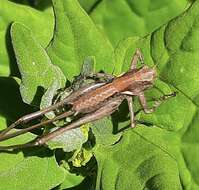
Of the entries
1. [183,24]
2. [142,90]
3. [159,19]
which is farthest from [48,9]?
[183,24]

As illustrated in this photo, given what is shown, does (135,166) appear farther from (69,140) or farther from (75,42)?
(75,42)

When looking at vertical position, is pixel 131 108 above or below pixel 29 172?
above

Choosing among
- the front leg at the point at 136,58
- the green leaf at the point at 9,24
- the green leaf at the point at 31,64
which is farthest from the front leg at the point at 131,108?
the green leaf at the point at 9,24

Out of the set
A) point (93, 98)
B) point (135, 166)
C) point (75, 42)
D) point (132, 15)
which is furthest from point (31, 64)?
point (132, 15)

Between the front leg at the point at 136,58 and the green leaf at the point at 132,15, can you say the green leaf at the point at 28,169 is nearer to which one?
the front leg at the point at 136,58

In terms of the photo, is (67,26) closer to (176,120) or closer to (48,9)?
(176,120)

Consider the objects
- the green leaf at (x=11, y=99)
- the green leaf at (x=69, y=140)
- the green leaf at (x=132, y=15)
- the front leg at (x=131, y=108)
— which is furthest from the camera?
the green leaf at (x=132, y=15)

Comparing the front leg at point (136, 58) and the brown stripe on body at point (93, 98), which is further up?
the front leg at point (136, 58)
